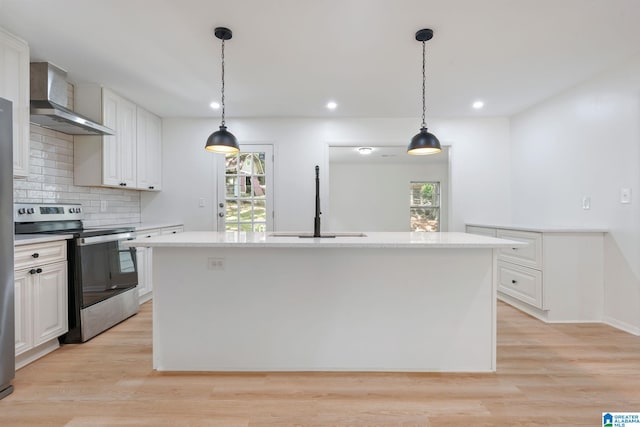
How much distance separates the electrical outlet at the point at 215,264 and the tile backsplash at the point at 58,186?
1.92 meters

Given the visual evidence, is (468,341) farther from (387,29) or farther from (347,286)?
(387,29)

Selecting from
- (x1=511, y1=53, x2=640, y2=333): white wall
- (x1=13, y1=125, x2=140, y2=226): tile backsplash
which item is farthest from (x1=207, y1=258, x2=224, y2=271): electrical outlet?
(x1=511, y1=53, x2=640, y2=333): white wall

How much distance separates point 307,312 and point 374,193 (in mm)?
6496

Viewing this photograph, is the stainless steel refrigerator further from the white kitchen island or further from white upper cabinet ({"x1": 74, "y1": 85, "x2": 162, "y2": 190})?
white upper cabinet ({"x1": 74, "y1": 85, "x2": 162, "y2": 190})

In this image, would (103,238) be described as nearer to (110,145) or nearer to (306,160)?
(110,145)

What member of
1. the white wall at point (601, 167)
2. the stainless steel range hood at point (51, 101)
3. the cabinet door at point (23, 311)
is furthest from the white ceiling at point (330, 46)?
the cabinet door at point (23, 311)

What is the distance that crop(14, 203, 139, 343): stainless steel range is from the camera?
261cm

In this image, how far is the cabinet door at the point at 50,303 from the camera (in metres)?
2.31

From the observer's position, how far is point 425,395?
6.16ft

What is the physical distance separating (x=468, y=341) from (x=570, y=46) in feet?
8.06

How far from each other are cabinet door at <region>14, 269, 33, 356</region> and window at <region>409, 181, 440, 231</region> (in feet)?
24.8

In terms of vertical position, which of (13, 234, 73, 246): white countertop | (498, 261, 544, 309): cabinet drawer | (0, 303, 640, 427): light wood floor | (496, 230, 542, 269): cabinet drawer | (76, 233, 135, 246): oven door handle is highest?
(13, 234, 73, 246): white countertop

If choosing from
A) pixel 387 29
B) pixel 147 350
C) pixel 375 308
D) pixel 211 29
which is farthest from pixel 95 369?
pixel 387 29

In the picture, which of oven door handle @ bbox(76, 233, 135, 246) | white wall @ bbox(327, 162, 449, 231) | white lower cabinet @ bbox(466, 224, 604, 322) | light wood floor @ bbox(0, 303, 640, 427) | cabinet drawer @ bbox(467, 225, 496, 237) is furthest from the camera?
white wall @ bbox(327, 162, 449, 231)
